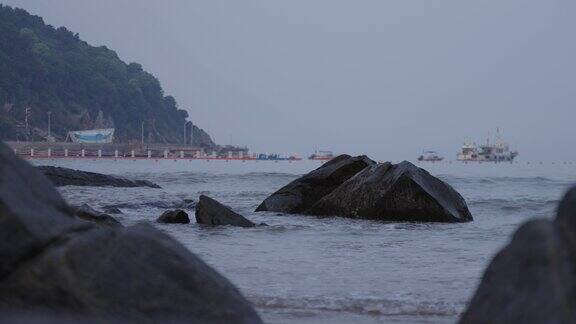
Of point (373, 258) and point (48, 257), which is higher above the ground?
point (48, 257)

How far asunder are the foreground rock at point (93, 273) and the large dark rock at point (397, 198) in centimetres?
1259

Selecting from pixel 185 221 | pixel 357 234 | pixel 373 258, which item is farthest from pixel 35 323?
pixel 185 221

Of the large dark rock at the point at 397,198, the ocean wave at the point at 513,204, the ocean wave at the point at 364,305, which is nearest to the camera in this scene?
the ocean wave at the point at 364,305

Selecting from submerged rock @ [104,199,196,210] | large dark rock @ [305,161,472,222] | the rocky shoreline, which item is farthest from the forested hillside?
the rocky shoreline

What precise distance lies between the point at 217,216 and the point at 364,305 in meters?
8.07

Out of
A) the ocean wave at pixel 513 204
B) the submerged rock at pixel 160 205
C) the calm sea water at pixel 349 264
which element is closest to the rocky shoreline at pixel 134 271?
the calm sea water at pixel 349 264

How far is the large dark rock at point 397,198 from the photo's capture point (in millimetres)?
16141

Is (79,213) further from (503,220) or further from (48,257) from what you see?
(503,220)

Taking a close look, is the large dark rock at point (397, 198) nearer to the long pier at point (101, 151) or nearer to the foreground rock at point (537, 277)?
the foreground rock at point (537, 277)

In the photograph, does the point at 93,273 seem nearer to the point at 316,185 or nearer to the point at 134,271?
the point at 134,271

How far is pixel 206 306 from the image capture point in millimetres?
3682

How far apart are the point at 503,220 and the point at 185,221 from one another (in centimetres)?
750

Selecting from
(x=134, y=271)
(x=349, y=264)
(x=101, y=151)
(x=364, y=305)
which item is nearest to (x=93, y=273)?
(x=134, y=271)

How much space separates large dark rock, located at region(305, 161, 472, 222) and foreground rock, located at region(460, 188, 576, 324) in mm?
12914
